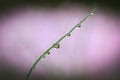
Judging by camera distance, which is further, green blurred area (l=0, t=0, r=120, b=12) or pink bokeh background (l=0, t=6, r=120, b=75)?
green blurred area (l=0, t=0, r=120, b=12)

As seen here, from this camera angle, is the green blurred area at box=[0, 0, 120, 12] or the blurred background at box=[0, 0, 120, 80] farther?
the green blurred area at box=[0, 0, 120, 12]

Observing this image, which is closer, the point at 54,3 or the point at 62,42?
the point at 62,42

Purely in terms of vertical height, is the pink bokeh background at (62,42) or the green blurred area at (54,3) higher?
the green blurred area at (54,3)

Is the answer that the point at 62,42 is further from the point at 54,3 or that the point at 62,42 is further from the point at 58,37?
the point at 54,3

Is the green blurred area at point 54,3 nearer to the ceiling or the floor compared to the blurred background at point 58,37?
nearer to the ceiling

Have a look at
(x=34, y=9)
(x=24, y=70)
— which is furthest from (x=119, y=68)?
(x=34, y=9)

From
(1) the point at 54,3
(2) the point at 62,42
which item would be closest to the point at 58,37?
(2) the point at 62,42

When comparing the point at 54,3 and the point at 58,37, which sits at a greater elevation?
the point at 54,3

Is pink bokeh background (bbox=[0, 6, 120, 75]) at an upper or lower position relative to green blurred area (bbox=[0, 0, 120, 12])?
lower

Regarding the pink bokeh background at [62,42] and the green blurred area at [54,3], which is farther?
the green blurred area at [54,3]
